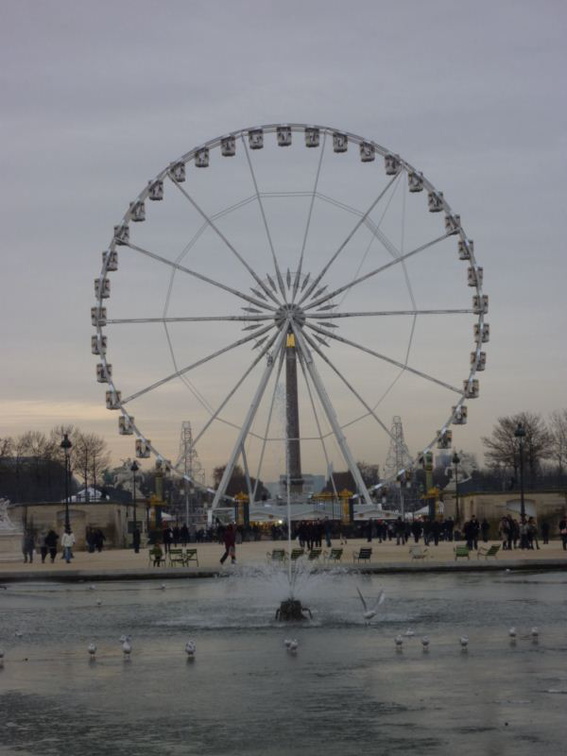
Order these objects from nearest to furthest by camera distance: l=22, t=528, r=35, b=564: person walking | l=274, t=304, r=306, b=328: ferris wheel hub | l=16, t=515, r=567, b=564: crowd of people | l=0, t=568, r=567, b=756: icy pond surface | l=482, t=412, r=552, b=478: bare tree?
l=0, t=568, r=567, b=756: icy pond surface
l=16, t=515, r=567, b=564: crowd of people
l=22, t=528, r=35, b=564: person walking
l=274, t=304, r=306, b=328: ferris wheel hub
l=482, t=412, r=552, b=478: bare tree

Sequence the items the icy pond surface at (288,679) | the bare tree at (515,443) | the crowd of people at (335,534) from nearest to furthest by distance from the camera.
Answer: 1. the icy pond surface at (288,679)
2. the crowd of people at (335,534)
3. the bare tree at (515,443)

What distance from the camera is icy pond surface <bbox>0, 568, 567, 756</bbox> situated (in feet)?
41.2

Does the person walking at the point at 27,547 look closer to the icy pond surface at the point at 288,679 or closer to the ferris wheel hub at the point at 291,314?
the ferris wheel hub at the point at 291,314

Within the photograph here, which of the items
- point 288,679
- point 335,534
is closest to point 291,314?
point 335,534

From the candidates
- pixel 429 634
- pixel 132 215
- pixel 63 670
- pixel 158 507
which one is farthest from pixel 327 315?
pixel 63 670

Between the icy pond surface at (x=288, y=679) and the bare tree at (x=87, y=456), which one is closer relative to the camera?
the icy pond surface at (x=288, y=679)

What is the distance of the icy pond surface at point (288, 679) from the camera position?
12570 mm

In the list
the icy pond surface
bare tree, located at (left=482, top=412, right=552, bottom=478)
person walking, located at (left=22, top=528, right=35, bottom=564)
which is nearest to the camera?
the icy pond surface

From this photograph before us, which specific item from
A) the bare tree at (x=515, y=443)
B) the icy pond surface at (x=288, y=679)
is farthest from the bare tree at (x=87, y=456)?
the icy pond surface at (x=288, y=679)

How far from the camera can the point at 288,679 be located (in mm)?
16531

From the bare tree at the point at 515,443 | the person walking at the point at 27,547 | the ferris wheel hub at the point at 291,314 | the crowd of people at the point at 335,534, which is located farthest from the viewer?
the bare tree at the point at 515,443

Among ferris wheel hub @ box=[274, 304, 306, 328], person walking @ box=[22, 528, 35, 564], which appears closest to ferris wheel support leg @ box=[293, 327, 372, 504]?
ferris wheel hub @ box=[274, 304, 306, 328]

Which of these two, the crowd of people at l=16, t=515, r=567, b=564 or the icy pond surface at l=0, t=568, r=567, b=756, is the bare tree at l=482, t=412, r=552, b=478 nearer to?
the crowd of people at l=16, t=515, r=567, b=564

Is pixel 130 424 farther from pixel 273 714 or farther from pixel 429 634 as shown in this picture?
pixel 273 714
